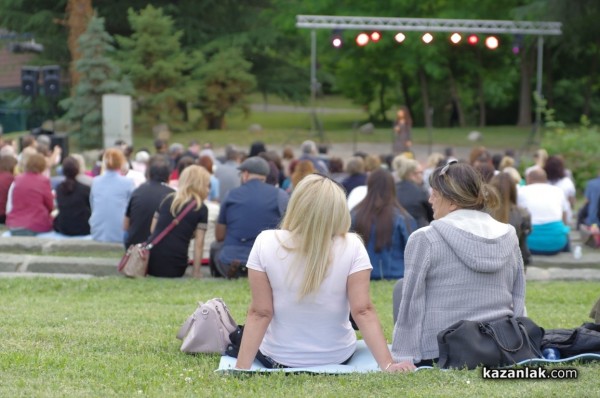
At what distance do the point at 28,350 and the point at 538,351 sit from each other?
2.88 m

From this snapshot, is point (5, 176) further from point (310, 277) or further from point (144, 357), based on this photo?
point (310, 277)

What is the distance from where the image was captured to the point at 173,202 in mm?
10219

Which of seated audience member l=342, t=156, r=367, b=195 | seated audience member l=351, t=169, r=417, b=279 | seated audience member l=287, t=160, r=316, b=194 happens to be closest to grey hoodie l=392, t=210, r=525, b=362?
seated audience member l=351, t=169, r=417, b=279

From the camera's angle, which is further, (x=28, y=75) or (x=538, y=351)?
(x=28, y=75)

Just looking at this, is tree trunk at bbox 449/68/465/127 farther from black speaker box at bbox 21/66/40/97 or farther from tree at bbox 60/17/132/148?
black speaker box at bbox 21/66/40/97

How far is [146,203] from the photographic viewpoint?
35.1 feet

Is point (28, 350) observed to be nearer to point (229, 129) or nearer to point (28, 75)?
point (28, 75)

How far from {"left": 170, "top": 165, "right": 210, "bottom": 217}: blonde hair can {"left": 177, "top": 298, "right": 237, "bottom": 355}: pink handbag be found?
4151mm

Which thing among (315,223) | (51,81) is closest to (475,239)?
(315,223)

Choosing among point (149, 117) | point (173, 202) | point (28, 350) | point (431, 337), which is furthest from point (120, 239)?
point (149, 117)

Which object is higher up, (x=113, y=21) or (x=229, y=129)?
(x=113, y=21)

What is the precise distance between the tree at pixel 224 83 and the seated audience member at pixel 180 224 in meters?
25.4

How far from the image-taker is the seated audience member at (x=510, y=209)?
8.97m

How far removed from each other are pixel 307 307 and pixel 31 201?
8250 mm
